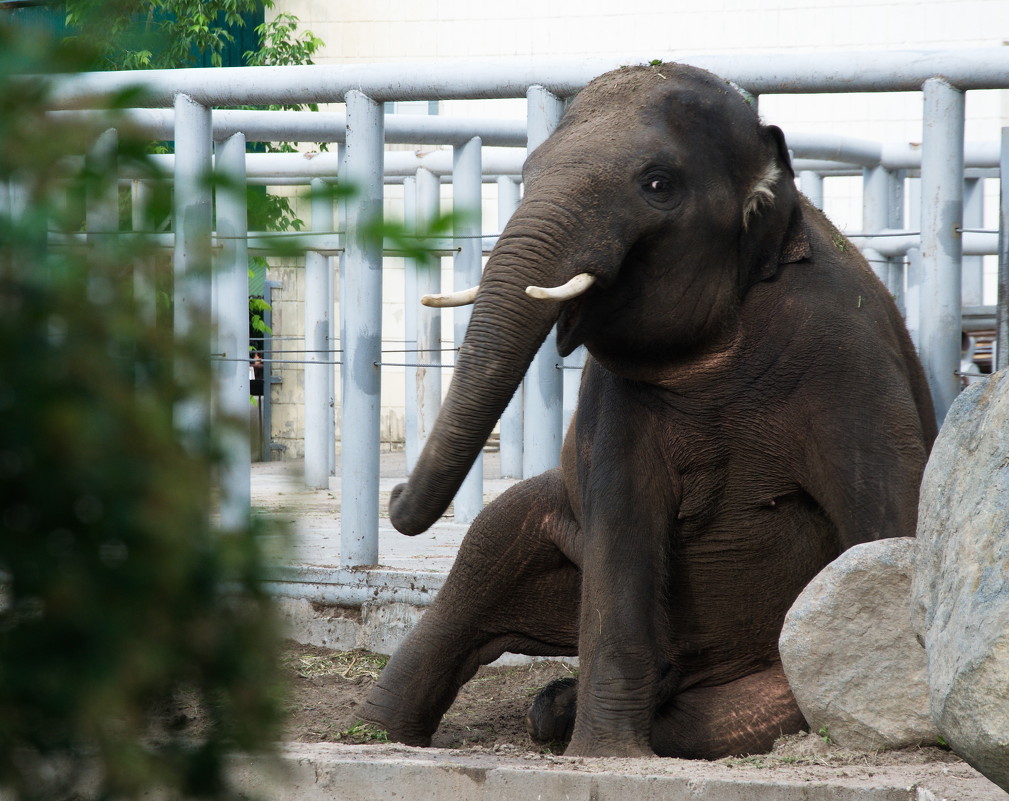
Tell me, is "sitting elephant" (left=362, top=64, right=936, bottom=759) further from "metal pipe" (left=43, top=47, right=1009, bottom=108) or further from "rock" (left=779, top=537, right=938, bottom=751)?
"metal pipe" (left=43, top=47, right=1009, bottom=108)

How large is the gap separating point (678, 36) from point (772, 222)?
1308 centimetres

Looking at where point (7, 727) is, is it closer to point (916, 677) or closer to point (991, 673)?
point (991, 673)

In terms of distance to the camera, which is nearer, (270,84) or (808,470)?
(808,470)

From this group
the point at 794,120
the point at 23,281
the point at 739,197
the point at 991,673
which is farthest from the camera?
the point at 794,120

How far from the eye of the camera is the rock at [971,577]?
2.66 m

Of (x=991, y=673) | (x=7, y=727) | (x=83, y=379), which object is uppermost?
(x=83, y=379)

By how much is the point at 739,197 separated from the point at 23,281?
3.41 m

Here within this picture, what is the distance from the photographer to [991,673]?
2.65 meters

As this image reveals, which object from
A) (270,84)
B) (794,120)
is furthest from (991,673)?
(794,120)

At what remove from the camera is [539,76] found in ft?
19.3

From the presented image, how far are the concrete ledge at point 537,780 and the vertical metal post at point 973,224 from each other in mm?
8743

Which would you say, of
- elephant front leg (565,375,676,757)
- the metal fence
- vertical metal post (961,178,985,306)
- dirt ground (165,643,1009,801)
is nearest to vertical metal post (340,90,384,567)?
the metal fence

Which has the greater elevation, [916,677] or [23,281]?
[23,281]

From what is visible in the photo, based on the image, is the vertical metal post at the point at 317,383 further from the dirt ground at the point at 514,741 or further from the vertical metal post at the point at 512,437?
the dirt ground at the point at 514,741
